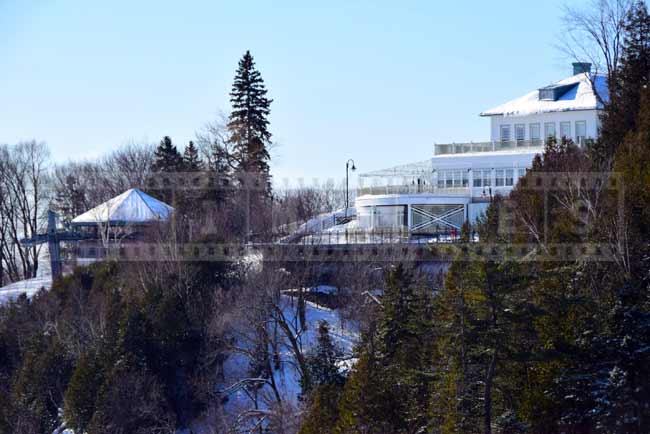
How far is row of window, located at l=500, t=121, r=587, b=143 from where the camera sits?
4759 cm

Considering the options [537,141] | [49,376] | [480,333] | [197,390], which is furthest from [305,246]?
[480,333]

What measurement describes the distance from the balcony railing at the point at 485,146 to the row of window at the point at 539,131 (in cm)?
53

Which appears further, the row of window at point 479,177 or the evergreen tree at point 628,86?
the row of window at point 479,177

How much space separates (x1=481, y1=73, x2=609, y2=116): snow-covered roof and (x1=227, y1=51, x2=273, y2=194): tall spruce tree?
463 inches

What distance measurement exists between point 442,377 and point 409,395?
187 cm

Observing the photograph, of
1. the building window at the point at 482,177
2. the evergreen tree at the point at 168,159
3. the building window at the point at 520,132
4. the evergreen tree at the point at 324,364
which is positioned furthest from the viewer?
the evergreen tree at the point at 168,159

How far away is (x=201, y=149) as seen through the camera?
194 feet

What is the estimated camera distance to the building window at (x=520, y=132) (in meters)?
49.9

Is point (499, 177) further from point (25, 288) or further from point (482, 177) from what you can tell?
point (25, 288)

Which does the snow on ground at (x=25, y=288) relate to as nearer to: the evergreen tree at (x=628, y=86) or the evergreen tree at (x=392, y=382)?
the evergreen tree at (x=392, y=382)

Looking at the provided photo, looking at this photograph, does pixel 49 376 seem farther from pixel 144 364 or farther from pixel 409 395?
pixel 409 395

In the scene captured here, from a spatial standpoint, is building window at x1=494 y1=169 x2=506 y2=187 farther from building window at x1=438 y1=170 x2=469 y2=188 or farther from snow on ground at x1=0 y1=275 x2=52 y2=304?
snow on ground at x1=0 y1=275 x2=52 y2=304

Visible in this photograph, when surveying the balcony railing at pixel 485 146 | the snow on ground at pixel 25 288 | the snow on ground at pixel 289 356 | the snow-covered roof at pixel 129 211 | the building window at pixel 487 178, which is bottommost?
the snow on ground at pixel 289 356

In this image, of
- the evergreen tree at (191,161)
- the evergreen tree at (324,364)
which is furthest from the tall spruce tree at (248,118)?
the evergreen tree at (324,364)
